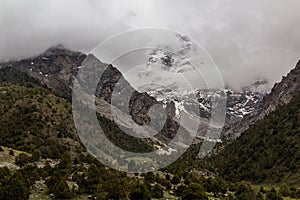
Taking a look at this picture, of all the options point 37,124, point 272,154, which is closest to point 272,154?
point 272,154

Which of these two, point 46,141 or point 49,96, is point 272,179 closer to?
point 46,141

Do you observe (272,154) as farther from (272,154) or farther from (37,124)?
(37,124)

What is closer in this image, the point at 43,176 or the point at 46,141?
the point at 43,176

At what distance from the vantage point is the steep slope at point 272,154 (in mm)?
132500

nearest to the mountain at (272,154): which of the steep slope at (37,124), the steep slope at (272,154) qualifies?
the steep slope at (272,154)

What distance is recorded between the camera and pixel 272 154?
150125 millimetres

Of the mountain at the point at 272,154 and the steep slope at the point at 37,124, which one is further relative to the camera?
the mountain at the point at 272,154

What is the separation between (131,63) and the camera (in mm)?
46156

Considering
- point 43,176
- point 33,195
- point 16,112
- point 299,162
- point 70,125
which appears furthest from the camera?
point 70,125

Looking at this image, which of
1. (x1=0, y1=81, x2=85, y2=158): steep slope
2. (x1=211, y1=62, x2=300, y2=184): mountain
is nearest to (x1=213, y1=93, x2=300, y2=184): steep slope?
(x1=211, y1=62, x2=300, y2=184): mountain

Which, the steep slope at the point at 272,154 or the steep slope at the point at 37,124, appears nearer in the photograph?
the steep slope at the point at 37,124

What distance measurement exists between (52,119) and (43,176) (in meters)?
110

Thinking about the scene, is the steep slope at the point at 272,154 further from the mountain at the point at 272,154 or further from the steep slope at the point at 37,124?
the steep slope at the point at 37,124

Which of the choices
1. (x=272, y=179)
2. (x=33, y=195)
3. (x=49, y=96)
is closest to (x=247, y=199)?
(x=33, y=195)
